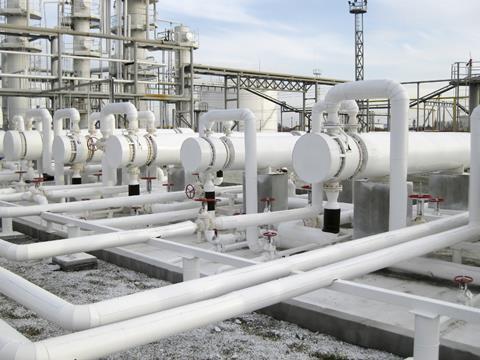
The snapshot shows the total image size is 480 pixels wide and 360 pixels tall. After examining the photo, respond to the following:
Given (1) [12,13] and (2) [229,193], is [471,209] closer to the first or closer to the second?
(2) [229,193]

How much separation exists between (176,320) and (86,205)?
4.77m

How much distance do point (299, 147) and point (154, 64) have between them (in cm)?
1361

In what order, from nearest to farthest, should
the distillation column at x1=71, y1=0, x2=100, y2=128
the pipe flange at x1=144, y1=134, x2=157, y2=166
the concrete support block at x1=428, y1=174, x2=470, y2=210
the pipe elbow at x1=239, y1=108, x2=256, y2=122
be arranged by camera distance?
the pipe elbow at x1=239, y1=108, x2=256, y2=122 < the concrete support block at x1=428, y1=174, x2=470, y2=210 < the pipe flange at x1=144, y1=134, x2=157, y2=166 < the distillation column at x1=71, y1=0, x2=100, y2=128

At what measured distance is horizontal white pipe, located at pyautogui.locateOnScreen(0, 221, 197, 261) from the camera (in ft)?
13.8

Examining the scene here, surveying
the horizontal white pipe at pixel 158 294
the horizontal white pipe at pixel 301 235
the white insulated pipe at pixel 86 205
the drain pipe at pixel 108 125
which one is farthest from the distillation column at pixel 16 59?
the horizontal white pipe at pixel 158 294

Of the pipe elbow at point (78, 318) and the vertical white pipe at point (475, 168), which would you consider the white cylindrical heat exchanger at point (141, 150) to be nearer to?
the vertical white pipe at point (475, 168)

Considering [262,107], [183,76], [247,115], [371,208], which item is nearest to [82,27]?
[183,76]

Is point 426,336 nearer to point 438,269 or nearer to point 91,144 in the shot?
point 438,269

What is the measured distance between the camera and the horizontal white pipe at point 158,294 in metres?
2.76

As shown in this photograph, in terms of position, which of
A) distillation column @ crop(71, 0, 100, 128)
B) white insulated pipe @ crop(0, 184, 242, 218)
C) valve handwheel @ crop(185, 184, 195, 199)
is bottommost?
white insulated pipe @ crop(0, 184, 242, 218)

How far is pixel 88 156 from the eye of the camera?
1014 centimetres

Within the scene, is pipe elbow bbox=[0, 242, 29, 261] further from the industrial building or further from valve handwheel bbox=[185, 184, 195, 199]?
valve handwheel bbox=[185, 184, 195, 199]

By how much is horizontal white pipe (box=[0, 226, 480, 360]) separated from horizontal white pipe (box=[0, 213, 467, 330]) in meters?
0.24

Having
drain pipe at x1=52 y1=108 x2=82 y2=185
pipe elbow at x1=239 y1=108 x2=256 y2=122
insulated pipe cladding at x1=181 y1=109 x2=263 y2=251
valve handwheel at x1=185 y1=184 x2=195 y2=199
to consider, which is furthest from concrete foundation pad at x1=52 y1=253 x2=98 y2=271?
drain pipe at x1=52 y1=108 x2=82 y2=185
